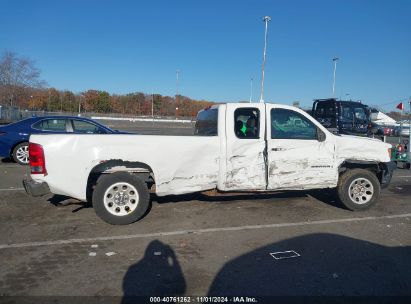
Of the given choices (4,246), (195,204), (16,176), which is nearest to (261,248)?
(195,204)

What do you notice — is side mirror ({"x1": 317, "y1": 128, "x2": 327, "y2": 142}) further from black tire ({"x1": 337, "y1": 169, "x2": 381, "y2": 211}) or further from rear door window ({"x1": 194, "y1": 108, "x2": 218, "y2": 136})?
rear door window ({"x1": 194, "y1": 108, "x2": 218, "y2": 136})

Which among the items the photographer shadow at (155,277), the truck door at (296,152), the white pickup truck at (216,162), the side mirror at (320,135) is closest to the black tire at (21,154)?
the white pickup truck at (216,162)

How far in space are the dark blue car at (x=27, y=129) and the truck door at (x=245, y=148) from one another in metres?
5.68

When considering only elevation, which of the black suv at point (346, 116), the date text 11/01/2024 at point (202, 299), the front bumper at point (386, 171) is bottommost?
the date text 11/01/2024 at point (202, 299)

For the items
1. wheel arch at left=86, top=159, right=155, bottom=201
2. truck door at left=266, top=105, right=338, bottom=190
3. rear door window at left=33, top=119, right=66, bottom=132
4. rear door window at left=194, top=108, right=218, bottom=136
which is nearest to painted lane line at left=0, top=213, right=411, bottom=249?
truck door at left=266, top=105, right=338, bottom=190

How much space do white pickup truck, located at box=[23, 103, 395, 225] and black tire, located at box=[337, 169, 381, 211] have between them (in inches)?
0.7

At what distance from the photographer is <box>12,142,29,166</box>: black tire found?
10.7 meters

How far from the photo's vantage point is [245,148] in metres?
5.86

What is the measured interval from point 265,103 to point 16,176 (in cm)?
693

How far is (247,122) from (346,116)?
30.7 feet

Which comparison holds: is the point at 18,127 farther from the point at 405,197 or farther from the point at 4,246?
the point at 405,197

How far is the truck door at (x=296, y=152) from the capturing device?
600 centimetres

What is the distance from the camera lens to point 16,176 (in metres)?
9.19

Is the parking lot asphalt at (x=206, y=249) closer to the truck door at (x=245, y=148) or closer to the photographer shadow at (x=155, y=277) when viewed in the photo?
the photographer shadow at (x=155, y=277)
